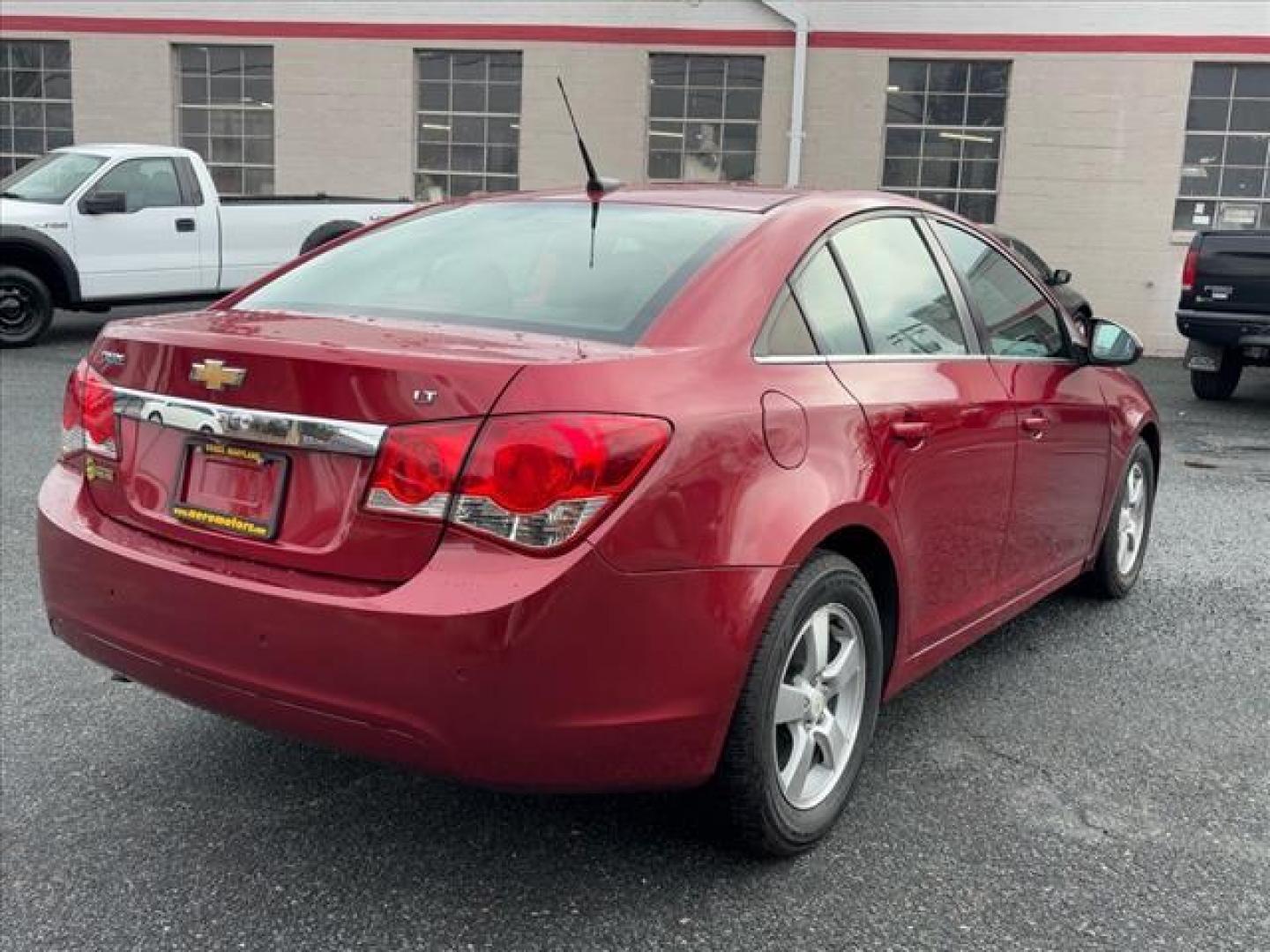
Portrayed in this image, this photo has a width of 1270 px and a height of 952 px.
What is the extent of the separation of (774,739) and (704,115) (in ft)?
46.9

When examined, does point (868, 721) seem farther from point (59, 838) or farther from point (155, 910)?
point (59, 838)

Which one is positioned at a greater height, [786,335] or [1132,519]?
[786,335]

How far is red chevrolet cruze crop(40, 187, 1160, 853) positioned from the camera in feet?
7.80

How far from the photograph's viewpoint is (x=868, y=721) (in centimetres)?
313

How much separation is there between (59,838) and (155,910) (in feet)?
1.52

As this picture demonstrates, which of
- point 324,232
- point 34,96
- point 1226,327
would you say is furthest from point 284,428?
point 34,96

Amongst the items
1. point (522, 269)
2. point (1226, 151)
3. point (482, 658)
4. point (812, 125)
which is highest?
→ point (812, 125)

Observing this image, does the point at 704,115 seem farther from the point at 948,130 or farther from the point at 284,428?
the point at 284,428

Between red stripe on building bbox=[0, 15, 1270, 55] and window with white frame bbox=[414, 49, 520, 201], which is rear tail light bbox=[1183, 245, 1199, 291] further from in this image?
window with white frame bbox=[414, 49, 520, 201]

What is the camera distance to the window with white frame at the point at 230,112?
17.0m

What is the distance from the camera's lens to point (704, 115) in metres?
16.1

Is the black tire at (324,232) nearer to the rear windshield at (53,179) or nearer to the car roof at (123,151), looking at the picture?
the car roof at (123,151)

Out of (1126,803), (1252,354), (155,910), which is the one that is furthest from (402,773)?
(1252,354)

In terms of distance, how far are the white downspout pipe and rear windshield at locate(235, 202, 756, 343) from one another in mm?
12564
